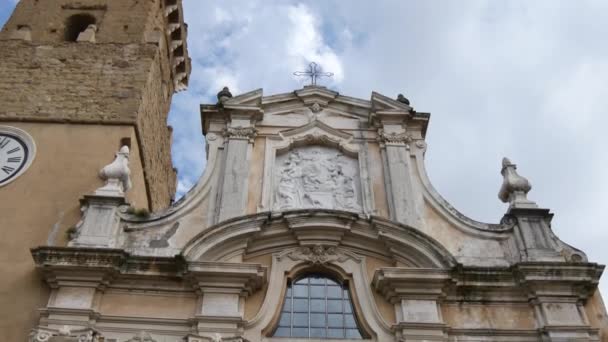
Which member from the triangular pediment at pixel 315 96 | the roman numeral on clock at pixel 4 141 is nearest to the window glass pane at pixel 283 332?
the triangular pediment at pixel 315 96

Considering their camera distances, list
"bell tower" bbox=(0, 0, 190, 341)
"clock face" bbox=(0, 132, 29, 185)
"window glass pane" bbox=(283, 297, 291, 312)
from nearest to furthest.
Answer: "window glass pane" bbox=(283, 297, 291, 312) → "bell tower" bbox=(0, 0, 190, 341) → "clock face" bbox=(0, 132, 29, 185)

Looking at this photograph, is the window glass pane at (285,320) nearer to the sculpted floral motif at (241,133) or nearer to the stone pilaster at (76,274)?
the stone pilaster at (76,274)

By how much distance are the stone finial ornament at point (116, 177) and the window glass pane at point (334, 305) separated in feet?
11.6

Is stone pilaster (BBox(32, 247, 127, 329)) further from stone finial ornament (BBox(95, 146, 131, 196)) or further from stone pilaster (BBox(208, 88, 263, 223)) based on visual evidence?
stone pilaster (BBox(208, 88, 263, 223))

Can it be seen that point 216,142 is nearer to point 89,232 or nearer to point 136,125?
point 136,125

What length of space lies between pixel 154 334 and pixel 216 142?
12.9 feet

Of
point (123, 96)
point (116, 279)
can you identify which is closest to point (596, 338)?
point (116, 279)

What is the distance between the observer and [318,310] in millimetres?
9719

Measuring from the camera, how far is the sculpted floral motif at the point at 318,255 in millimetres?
10086

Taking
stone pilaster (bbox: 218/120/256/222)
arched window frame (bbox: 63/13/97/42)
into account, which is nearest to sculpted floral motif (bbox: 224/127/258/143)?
stone pilaster (bbox: 218/120/256/222)

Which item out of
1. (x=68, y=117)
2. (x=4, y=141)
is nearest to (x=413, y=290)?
(x=68, y=117)

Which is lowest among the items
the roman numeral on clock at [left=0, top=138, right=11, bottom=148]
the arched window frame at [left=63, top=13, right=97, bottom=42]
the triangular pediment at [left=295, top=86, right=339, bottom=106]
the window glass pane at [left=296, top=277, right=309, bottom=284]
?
the window glass pane at [left=296, top=277, right=309, bottom=284]

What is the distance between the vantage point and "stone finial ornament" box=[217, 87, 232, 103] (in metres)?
12.4

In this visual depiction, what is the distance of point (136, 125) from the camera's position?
12.8 meters
